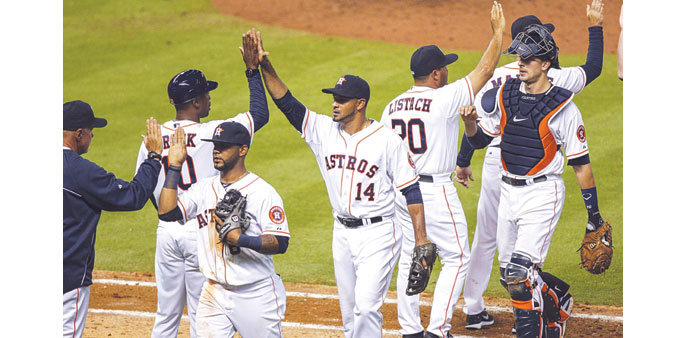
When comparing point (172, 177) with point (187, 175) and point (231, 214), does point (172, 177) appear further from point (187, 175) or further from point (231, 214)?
point (187, 175)

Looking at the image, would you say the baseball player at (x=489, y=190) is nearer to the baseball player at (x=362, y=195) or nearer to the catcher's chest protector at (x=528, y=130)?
the catcher's chest protector at (x=528, y=130)

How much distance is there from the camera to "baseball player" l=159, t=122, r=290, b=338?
161 inches

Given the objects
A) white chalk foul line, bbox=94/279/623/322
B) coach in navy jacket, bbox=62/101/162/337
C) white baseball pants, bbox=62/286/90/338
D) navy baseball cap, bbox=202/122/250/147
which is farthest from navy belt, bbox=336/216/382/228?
white chalk foul line, bbox=94/279/623/322

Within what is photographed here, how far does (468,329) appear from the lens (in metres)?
5.68

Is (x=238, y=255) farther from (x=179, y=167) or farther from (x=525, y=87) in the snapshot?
(x=525, y=87)

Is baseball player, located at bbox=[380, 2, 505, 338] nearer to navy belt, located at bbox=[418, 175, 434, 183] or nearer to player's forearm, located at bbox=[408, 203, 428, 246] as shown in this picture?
navy belt, located at bbox=[418, 175, 434, 183]

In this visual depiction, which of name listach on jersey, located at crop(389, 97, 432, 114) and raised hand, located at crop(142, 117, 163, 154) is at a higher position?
name listach on jersey, located at crop(389, 97, 432, 114)

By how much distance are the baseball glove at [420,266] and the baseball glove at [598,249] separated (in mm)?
1087

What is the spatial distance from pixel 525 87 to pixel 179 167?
2147mm

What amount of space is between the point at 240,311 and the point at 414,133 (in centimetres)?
180

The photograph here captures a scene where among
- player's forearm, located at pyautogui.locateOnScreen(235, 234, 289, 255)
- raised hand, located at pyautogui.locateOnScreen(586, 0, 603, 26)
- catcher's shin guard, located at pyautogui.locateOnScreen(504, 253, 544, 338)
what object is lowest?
catcher's shin guard, located at pyautogui.locateOnScreen(504, 253, 544, 338)

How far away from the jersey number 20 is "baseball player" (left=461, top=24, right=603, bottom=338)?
36 centimetres

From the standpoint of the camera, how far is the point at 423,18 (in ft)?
49.3

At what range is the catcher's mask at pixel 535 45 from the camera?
475cm
